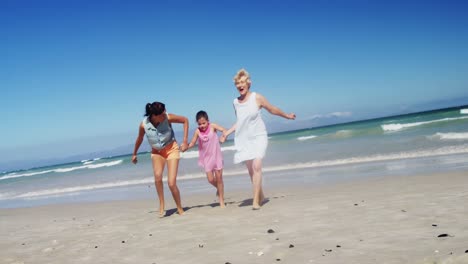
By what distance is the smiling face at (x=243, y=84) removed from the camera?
20.4ft

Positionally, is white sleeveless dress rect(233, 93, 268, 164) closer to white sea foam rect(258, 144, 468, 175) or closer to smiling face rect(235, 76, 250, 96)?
smiling face rect(235, 76, 250, 96)

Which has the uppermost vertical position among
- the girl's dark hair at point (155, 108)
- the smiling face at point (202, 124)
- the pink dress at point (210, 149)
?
the girl's dark hair at point (155, 108)

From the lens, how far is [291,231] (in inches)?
179

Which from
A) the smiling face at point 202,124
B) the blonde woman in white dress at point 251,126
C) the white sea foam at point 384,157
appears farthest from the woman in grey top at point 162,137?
the white sea foam at point 384,157

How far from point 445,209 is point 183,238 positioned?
3.00 metres

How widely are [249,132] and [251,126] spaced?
10 centimetres

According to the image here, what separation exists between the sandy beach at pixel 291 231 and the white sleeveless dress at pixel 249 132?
85 centimetres

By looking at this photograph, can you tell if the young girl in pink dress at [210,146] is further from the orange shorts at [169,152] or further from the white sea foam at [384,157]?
the white sea foam at [384,157]

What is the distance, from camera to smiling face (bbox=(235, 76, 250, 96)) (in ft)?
20.4

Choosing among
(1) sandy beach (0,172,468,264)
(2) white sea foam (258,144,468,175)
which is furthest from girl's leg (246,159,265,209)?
(2) white sea foam (258,144,468,175)

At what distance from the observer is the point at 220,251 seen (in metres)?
4.08

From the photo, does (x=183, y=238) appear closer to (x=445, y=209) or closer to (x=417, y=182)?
(x=445, y=209)

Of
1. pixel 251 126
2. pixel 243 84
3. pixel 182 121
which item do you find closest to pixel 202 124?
pixel 182 121

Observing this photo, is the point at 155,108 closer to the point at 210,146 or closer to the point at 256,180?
the point at 210,146
